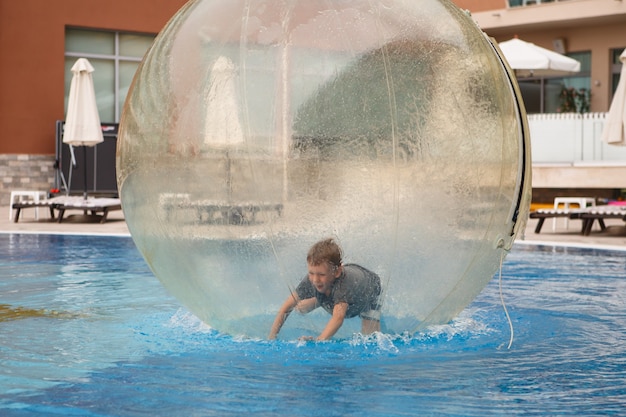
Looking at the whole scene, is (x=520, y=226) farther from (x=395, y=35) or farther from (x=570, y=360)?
(x=395, y=35)

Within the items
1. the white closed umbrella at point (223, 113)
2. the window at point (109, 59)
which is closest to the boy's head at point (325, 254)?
the white closed umbrella at point (223, 113)

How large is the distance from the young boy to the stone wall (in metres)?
20.1

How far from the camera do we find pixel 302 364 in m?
5.63

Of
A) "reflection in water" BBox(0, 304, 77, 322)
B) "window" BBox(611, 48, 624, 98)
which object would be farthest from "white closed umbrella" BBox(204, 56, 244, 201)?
"window" BBox(611, 48, 624, 98)

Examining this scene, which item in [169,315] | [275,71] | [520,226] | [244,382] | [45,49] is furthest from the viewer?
[45,49]

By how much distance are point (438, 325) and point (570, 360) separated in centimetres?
92

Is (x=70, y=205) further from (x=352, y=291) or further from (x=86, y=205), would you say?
(x=352, y=291)

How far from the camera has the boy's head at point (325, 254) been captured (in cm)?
558

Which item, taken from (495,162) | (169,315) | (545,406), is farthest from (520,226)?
(169,315)

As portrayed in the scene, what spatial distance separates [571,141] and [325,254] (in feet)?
57.1

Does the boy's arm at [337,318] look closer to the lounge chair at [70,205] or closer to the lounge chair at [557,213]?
the lounge chair at [557,213]

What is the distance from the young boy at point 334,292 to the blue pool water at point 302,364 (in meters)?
0.16

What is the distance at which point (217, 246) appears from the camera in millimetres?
5750

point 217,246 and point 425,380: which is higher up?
point 217,246
